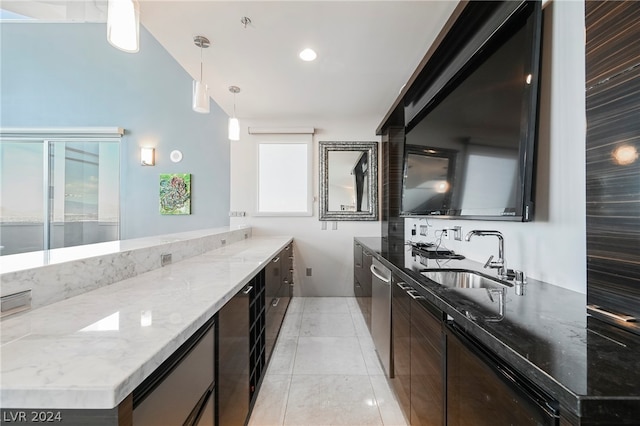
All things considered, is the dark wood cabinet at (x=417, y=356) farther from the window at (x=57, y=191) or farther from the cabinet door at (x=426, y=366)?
the window at (x=57, y=191)

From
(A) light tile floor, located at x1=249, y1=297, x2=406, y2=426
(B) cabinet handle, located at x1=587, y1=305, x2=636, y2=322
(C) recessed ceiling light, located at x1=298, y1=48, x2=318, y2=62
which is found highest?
(C) recessed ceiling light, located at x1=298, y1=48, x2=318, y2=62

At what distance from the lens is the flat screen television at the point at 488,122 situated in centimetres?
122

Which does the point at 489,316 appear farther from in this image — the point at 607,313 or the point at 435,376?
the point at 435,376

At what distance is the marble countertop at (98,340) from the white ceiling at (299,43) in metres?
1.95

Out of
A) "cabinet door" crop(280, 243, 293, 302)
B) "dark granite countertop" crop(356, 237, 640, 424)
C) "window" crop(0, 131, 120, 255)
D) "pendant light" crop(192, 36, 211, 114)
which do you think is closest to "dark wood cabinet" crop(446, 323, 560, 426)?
"dark granite countertop" crop(356, 237, 640, 424)

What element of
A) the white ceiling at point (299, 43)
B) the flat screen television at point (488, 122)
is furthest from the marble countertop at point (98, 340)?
the white ceiling at point (299, 43)

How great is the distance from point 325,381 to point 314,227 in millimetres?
2357

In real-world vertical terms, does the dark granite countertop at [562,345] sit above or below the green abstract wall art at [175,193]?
below

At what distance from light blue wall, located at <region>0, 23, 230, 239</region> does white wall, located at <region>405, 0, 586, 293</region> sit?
13.0 ft

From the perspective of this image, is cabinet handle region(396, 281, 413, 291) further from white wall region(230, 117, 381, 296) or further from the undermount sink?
white wall region(230, 117, 381, 296)

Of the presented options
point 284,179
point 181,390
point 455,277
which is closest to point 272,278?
point 455,277

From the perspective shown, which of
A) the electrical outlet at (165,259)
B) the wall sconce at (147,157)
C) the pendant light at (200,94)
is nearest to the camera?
the electrical outlet at (165,259)

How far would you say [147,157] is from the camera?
434 centimetres

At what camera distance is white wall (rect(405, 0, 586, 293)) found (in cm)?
107
